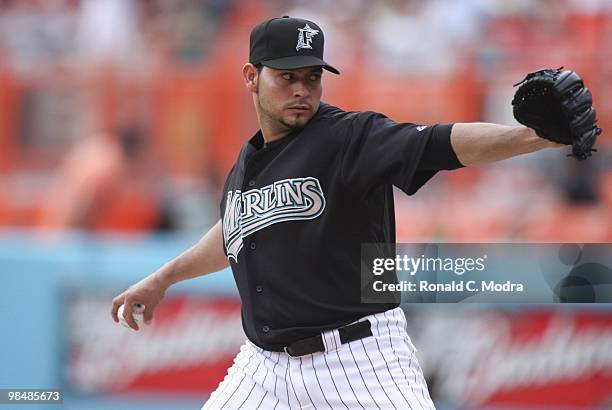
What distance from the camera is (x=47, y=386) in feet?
21.0

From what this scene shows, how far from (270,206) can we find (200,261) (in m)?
0.75

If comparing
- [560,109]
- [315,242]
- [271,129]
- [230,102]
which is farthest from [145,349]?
[560,109]

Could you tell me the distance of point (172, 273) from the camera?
434 centimetres

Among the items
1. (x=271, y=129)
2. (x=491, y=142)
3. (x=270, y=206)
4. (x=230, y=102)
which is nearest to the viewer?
(x=491, y=142)

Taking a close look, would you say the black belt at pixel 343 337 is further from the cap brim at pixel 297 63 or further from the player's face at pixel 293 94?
the cap brim at pixel 297 63

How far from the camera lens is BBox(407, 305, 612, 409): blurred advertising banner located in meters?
→ 5.91

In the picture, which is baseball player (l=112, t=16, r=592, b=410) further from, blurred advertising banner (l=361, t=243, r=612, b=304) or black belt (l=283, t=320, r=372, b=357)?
blurred advertising banner (l=361, t=243, r=612, b=304)

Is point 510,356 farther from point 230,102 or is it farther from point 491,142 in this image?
point 230,102

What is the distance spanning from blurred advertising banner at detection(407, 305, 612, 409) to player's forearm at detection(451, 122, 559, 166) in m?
2.75

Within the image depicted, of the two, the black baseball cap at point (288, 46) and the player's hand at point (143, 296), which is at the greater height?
the black baseball cap at point (288, 46)

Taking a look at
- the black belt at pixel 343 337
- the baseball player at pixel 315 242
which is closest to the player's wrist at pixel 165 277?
the baseball player at pixel 315 242

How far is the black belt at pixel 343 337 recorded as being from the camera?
11.8 ft

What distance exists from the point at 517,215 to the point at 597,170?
2.22 ft

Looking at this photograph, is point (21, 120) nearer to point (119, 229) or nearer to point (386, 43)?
point (119, 229)
